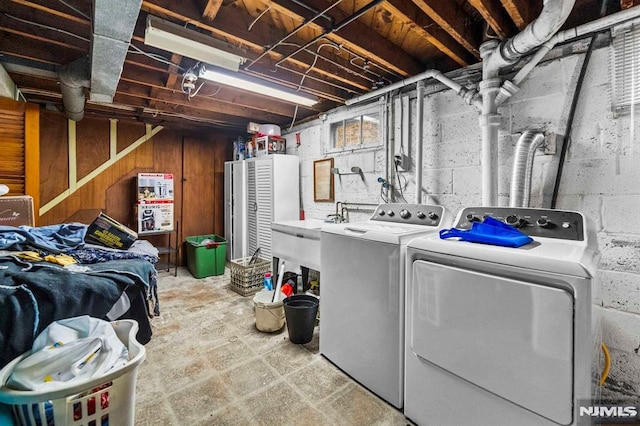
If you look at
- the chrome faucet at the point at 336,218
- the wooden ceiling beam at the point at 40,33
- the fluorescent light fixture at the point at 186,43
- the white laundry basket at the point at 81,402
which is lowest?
the white laundry basket at the point at 81,402

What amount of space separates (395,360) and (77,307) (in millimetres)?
1789

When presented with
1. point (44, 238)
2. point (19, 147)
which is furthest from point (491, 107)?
point (19, 147)

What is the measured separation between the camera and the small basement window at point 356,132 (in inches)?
131

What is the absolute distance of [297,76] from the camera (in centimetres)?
294

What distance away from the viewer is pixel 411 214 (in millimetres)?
2400

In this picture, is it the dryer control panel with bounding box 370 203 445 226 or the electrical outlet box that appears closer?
the dryer control panel with bounding box 370 203 445 226

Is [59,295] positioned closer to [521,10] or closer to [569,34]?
[521,10]

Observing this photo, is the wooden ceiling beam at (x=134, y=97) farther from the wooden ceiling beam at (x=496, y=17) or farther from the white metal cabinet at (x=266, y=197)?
the wooden ceiling beam at (x=496, y=17)

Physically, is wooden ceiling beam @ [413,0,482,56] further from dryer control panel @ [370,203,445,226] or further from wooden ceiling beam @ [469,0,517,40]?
dryer control panel @ [370,203,445,226]

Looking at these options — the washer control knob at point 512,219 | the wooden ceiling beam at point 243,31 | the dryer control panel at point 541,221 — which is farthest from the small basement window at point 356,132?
the washer control knob at point 512,219

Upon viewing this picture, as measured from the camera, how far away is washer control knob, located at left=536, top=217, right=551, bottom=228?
1.62m

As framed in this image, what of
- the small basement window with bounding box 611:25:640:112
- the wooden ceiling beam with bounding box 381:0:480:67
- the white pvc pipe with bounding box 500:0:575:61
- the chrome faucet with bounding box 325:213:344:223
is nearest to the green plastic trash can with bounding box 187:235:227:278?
the chrome faucet with bounding box 325:213:344:223

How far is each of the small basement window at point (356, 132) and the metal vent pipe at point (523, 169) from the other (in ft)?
4.90

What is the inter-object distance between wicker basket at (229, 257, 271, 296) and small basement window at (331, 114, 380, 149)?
1.85 meters
